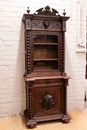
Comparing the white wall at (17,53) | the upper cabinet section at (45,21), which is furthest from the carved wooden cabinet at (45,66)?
the white wall at (17,53)

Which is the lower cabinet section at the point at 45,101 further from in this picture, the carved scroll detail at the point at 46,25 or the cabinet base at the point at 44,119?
the carved scroll detail at the point at 46,25

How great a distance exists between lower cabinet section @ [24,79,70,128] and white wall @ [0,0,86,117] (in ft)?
1.28

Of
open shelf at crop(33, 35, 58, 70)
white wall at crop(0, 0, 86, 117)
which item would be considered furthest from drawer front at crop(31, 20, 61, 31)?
white wall at crop(0, 0, 86, 117)

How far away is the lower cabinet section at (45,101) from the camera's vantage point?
2422 mm

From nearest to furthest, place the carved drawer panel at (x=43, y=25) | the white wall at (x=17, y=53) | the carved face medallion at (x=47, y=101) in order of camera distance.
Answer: the carved drawer panel at (x=43, y=25) < the carved face medallion at (x=47, y=101) < the white wall at (x=17, y=53)

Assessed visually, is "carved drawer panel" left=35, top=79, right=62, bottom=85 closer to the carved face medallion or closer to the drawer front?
the carved face medallion

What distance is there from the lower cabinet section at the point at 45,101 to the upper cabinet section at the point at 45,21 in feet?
2.79

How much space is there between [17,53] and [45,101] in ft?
3.19

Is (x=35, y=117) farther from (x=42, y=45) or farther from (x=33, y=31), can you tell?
(x=33, y=31)

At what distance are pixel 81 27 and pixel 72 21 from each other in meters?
0.21

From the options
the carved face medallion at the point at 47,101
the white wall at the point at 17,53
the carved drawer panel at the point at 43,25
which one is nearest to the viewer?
the carved drawer panel at the point at 43,25

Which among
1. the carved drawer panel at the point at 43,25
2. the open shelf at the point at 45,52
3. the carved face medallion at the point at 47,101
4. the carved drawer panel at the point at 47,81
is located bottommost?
the carved face medallion at the point at 47,101

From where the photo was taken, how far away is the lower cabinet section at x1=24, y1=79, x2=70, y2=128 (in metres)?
2.42

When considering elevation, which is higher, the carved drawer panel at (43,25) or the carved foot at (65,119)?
the carved drawer panel at (43,25)
